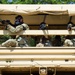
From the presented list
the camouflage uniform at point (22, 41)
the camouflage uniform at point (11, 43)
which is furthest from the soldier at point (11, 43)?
the camouflage uniform at point (22, 41)

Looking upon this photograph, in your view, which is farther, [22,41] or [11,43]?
[22,41]

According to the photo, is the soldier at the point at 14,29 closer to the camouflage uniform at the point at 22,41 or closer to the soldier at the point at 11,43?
the soldier at the point at 11,43

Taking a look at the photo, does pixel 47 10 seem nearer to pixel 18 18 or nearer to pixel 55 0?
pixel 18 18

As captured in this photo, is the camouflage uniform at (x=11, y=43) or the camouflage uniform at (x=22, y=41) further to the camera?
the camouflage uniform at (x=22, y=41)

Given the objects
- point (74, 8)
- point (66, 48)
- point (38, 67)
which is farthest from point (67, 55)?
point (74, 8)

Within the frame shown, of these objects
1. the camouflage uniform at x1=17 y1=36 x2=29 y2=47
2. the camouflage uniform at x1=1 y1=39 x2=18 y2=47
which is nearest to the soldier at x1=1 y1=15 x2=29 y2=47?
the camouflage uniform at x1=1 y1=39 x2=18 y2=47

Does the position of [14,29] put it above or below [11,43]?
above

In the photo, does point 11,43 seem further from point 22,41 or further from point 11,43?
point 22,41

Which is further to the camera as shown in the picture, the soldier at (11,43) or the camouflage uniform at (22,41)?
the camouflage uniform at (22,41)

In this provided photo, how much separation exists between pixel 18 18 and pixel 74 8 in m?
1.40

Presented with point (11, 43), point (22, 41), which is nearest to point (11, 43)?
point (11, 43)

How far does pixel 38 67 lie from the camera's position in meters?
7.34

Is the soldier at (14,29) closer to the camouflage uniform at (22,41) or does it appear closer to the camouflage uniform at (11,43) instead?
the camouflage uniform at (11,43)

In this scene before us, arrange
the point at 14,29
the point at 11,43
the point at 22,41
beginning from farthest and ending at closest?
the point at 22,41 → the point at 14,29 → the point at 11,43
